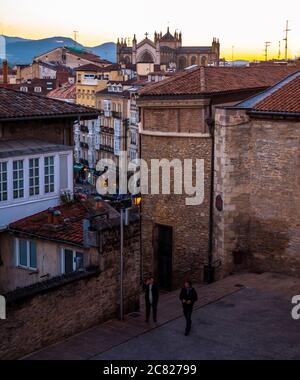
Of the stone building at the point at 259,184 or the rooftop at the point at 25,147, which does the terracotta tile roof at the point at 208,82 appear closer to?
the stone building at the point at 259,184

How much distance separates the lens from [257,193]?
83.9 ft

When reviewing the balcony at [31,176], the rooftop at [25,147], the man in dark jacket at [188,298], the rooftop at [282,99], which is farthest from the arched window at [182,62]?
the man in dark jacket at [188,298]

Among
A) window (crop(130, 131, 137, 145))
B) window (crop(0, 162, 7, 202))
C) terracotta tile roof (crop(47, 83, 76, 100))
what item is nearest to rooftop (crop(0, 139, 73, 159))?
window (crop(0, 162, 7, 202))

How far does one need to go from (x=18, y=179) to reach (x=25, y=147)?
1.07 metres

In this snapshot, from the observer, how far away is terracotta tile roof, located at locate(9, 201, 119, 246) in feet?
63.6

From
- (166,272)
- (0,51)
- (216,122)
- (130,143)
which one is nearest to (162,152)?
(216,122)

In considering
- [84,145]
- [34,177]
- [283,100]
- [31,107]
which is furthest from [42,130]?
[84,145]

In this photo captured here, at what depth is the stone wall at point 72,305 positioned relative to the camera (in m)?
15.6

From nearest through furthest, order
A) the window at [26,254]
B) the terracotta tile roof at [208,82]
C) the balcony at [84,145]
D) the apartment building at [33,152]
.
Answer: the window at [26,254], the apartment building at [33,152], the terracotta tile roof at [208,82], the balcony at [84,145]

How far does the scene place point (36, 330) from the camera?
638 inches

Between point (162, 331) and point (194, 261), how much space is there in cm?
935

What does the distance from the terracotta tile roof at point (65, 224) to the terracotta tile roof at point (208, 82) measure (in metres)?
7.43

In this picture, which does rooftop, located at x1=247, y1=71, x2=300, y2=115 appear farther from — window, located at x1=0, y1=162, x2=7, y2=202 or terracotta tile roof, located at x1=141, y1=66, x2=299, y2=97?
window, located at x1=0, y1=162, x2=7, y2=202
